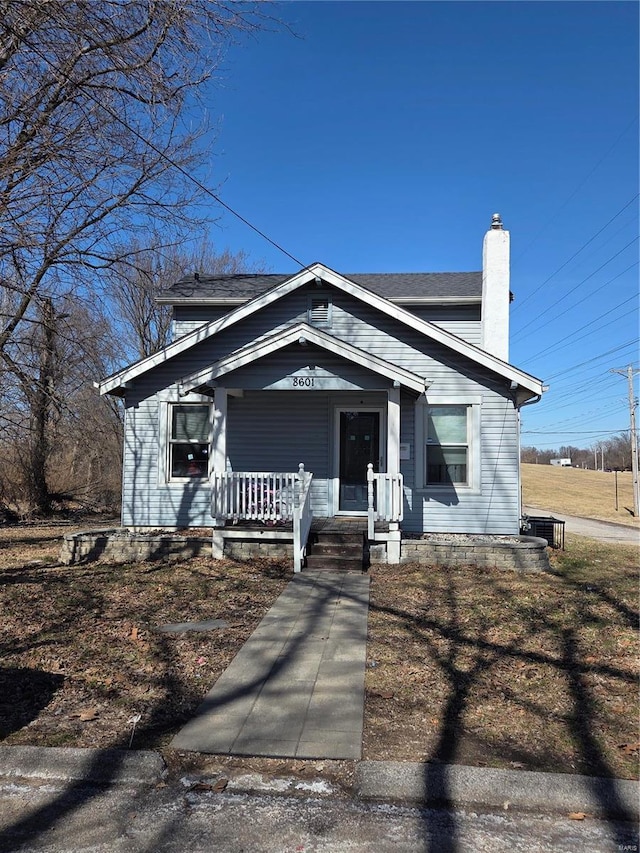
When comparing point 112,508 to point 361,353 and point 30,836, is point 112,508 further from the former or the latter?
point 30,836

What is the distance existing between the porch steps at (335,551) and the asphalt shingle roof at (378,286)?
5.74 meters

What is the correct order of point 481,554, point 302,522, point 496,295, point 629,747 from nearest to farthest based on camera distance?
1. point 629,747
2. point 302,522
3. point 481,554
4. point 496,295

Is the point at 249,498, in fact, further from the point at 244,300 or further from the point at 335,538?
the point at 244,300

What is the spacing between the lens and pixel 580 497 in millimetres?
45312

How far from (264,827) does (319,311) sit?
9.44 m

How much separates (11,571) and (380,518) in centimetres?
592

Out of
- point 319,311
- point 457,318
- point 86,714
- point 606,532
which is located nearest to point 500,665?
point 86,714

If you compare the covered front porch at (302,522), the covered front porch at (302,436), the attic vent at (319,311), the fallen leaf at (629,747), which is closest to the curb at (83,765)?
the fallen leaf at (629,747)

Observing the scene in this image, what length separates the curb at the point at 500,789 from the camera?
322cm

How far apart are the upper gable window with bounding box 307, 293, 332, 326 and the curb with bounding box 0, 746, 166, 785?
8.78m

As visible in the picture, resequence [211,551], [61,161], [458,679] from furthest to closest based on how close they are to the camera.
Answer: [211,551] < [61,161] < [458,679]

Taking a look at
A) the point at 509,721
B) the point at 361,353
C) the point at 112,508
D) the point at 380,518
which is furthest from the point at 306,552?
the point at 112,508

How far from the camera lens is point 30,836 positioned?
2.94m

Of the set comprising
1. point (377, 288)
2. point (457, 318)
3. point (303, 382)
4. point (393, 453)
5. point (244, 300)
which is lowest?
point (393, 453)
